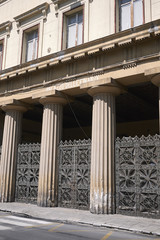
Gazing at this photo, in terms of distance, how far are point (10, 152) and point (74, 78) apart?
5.18 meters

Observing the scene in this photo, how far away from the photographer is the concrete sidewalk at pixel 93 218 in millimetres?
7688

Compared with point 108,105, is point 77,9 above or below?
above

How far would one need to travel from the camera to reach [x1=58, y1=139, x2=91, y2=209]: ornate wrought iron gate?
36.0ft

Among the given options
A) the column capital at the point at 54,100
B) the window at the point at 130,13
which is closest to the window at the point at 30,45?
the column capital at the point at 54,100

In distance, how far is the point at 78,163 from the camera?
11312mm

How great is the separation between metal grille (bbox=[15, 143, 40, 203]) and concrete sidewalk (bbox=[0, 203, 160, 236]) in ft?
5.09

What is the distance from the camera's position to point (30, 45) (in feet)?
48.6

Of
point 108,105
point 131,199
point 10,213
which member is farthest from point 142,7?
point 10,213

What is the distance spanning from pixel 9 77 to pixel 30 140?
6.90m

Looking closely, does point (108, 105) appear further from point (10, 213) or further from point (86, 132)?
point (86, 132)

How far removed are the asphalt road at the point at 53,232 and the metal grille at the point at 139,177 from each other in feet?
7.14

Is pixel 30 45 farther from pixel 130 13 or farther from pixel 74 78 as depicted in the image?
pixel 130 13

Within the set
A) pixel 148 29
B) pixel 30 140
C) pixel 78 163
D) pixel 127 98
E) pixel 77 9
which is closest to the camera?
pixel 148 29

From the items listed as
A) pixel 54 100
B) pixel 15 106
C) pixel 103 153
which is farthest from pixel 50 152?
pixel 15 106
